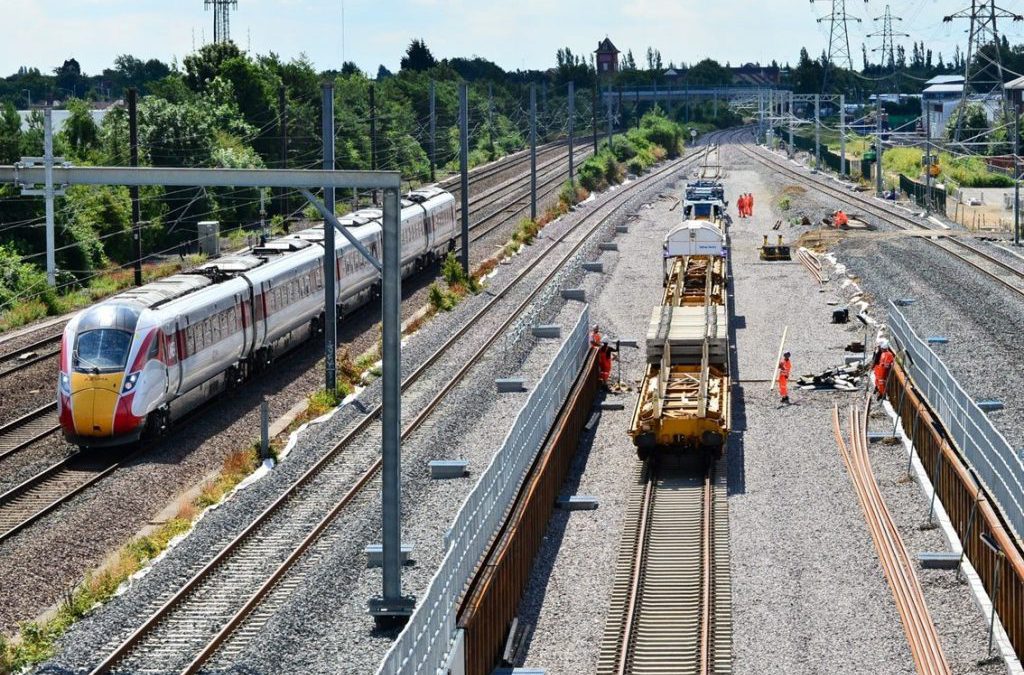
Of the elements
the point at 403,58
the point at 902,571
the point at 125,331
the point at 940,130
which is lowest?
the point at 902,571

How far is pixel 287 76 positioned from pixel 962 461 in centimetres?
6670

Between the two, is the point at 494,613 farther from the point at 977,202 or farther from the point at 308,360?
the point at 977,202

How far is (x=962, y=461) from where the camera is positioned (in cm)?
2514

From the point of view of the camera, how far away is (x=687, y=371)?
31.5m

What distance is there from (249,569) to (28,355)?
1683 cm

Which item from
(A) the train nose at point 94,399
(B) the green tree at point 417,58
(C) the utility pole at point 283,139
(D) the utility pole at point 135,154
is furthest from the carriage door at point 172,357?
(B) the green tree at point 417,58

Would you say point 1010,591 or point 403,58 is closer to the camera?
point 1010,591

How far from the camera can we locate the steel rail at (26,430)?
27422 millimetres

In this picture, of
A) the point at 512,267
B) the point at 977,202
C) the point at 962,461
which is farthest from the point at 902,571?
the point at 977,202

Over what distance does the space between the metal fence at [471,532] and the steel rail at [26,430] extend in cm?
981

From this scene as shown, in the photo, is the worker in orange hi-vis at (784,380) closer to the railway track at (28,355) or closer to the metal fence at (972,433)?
the metal fence at (972,433)

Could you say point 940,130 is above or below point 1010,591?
above

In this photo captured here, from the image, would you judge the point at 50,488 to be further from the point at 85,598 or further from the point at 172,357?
the point at 85,598

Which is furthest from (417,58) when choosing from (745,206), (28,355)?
(28,355)
